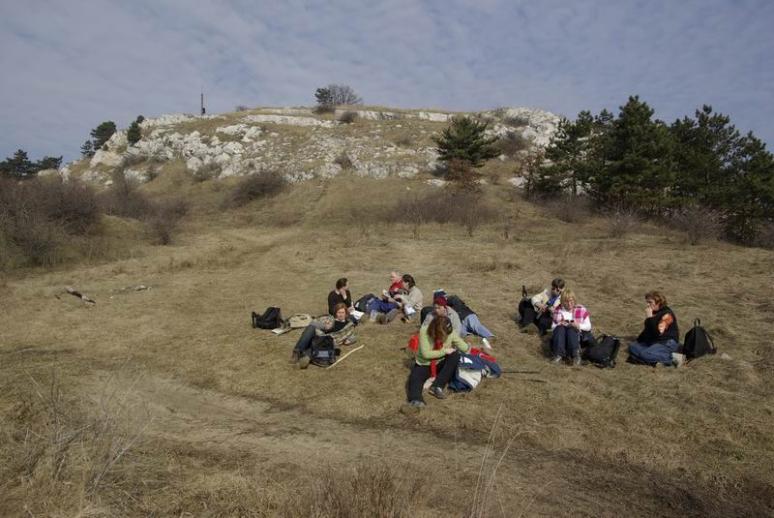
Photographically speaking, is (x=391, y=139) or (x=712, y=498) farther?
(x=391, y=139)

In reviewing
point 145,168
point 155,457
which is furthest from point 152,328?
point 145,168

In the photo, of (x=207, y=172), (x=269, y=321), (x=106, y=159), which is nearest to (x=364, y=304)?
(x=269, y=321)

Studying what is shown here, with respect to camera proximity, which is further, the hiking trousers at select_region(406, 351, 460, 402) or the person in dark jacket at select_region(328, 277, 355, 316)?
the person in dark jacket at select_region(328, 277, 355, 316)

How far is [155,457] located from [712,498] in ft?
17.0

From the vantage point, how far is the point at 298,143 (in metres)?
47.3

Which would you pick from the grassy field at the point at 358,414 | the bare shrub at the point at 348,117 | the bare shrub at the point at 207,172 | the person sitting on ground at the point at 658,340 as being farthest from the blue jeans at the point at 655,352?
the bare shrub at the point at 348,117

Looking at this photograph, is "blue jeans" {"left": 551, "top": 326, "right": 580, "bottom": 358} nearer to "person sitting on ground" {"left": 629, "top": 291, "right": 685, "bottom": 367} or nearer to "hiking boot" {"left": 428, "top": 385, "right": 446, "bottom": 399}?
"person sitting on ground" {"left": 629, "top": 291, "right": 685, "bottom": 367}

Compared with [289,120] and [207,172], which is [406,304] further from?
[289,120]

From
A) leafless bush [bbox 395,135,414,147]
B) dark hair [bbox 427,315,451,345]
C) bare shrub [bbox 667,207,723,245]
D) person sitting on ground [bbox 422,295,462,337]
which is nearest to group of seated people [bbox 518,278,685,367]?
person sitting on ground [bbox 422,295,462,337]

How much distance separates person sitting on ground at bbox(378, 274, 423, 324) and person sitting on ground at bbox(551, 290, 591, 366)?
3041 millimetres

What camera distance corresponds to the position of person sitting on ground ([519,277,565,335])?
349 inches

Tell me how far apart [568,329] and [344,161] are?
36263 millimetres

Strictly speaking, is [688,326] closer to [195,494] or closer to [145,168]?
[195,494]

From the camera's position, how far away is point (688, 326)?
374 inches
